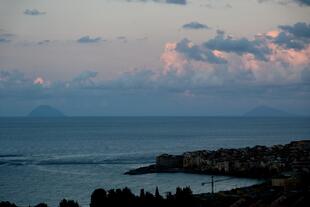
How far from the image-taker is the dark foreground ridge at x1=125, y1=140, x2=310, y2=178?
45.0 m

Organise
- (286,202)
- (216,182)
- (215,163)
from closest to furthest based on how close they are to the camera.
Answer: (286,202), (216,182), (215,163)

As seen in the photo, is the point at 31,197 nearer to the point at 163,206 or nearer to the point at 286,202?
the point at 163,206

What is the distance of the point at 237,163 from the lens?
4694 cm

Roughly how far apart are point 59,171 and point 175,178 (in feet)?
32.1

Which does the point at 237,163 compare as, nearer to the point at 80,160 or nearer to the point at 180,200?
the point at 80,160

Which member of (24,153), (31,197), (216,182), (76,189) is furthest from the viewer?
(24,153)

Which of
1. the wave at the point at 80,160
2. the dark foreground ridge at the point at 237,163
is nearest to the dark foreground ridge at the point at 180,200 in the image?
the dark foreground ridge at the point at 237,163

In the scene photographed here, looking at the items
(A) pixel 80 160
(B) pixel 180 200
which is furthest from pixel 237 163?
(B) pixel 180 200

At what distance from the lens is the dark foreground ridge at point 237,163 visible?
4500 cm

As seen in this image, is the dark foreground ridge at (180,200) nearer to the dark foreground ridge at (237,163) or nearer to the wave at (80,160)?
the dark foreground ridge at (237,163)

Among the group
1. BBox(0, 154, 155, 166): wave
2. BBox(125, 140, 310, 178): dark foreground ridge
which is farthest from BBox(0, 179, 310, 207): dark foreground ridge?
BBox(0, 154, 155, 166): wave

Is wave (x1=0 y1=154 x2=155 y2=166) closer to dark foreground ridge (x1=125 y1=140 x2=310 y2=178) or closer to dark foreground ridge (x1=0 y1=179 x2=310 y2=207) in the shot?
dark foreground ridge (x1=125 y1=140 x2=310 y2=178)

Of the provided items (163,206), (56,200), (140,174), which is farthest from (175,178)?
(163,206)

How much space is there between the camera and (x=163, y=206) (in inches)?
998
